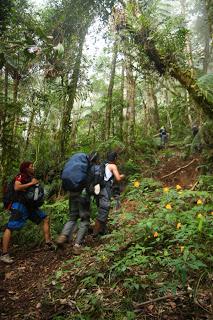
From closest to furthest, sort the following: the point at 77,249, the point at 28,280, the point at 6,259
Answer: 1. the point at 28,280
2. the point at 77,249
3. the point at 6,259

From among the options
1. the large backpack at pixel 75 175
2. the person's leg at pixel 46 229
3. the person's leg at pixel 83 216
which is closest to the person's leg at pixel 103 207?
the person's leg at pixel 83 216

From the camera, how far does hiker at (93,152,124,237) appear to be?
236 inches

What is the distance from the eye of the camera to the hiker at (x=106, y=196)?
600 centimetres

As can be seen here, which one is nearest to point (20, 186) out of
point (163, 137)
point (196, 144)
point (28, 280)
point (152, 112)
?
point (28, 280)

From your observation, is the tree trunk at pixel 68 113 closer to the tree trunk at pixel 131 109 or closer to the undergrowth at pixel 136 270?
the tree trunk at pixel 131 109

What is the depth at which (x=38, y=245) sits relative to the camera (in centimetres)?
643

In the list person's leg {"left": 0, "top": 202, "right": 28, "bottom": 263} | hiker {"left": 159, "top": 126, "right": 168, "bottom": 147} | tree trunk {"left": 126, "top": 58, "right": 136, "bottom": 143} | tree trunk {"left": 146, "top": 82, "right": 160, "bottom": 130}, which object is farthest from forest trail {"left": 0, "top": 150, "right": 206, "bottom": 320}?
tree trunk {"left": 146, "top": 82, "right": 160, "bottom": 130}

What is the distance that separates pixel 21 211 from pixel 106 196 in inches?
61.5

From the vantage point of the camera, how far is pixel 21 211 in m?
5.84

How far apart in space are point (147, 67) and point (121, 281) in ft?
21.7

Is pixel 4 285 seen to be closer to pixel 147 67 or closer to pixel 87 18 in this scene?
pixel 147 67

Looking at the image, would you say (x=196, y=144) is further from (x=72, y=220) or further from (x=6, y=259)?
(x=6, y=259)

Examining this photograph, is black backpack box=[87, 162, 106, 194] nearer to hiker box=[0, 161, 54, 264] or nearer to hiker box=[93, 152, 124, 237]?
hiker box=[93, 152, 124, 237]

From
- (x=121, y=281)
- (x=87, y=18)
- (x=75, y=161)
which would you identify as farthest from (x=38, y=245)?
(x=87, y=18)
